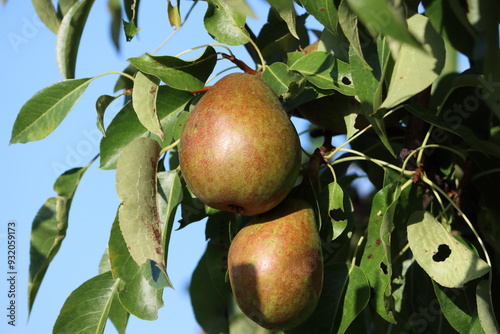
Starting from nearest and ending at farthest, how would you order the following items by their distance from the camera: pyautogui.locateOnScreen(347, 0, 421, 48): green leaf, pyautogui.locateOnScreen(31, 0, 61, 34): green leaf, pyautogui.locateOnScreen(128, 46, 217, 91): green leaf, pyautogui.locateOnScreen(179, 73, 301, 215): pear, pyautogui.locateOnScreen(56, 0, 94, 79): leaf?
pyautogui.locateOnScreen(347, 0, 421, 48): green leaf
pyautogui.locateOnScreen(179, 73, 301, 215): pear
pyautogui.locateOnScreen(128, 46, 217, 91): green leaf
pyautogui.locateOnScreen(56, 0, 94, 79): leaf
pyautogui.locateOnScreen(31, 0, 61, 34): green leaf

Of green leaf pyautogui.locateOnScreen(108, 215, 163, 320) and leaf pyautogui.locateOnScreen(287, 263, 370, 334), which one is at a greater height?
green leaf pyautogui.locateOnScreen(108, 215, 163, 320)

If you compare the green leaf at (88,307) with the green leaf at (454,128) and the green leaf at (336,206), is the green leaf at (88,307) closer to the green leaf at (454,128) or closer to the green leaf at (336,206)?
the green leaf at (336,206)

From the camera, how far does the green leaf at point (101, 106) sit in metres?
1.50

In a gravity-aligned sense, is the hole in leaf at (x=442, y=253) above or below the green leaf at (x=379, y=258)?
below

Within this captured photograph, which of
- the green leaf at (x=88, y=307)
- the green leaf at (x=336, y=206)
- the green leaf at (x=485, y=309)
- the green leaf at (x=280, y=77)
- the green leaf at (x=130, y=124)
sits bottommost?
the green leaf at (x=485, y=309)

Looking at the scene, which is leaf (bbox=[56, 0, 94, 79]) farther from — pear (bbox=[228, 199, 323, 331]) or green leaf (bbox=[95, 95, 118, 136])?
pear (bbox=[228, 199, 323, 331])

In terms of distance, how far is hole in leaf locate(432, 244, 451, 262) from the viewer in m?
1.48

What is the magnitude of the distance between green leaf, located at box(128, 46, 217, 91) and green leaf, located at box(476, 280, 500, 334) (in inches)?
30.7

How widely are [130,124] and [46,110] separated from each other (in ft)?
0.78

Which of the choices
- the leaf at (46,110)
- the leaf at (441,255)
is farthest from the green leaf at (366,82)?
the leaf at (46,110)

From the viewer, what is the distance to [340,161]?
1563mm

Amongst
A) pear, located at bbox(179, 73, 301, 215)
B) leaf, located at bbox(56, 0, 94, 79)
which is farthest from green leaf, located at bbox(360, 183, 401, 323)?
leaf, located at bbox(56, 0, 94, 79)

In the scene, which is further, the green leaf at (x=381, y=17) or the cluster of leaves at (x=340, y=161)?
the cluster of leaves at (x=340, y=161)

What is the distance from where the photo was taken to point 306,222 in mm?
1386
